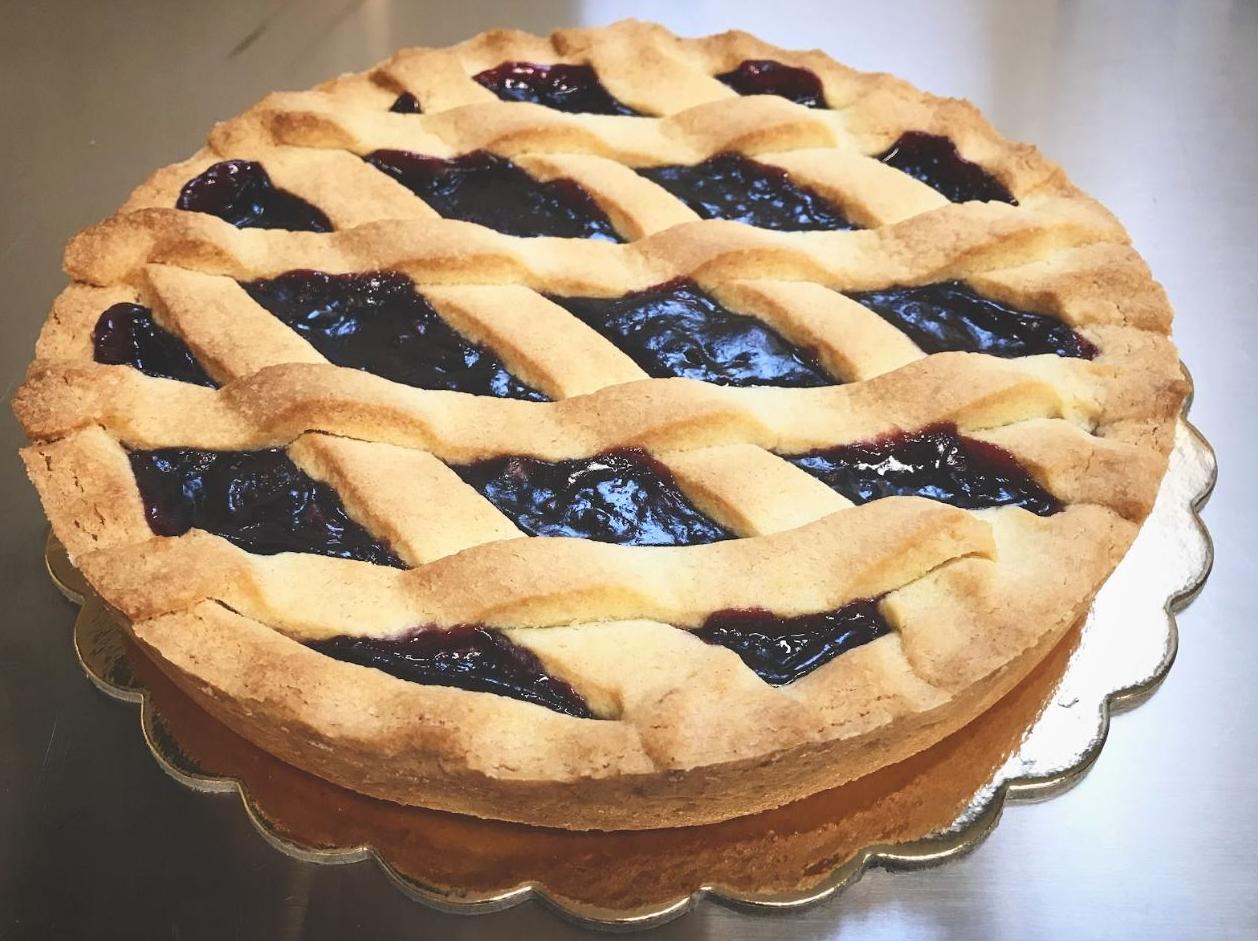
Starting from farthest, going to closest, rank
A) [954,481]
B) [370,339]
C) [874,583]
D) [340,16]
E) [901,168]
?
[340,16]
[901,168]
[370,339]
[954,481]
[874,583]

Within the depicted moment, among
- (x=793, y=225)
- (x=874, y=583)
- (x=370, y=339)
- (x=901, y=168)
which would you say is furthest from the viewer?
(x=901, y=168)

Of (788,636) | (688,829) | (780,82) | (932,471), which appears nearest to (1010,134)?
(780,82)

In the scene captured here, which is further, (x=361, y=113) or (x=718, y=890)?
(x=361, y=113)

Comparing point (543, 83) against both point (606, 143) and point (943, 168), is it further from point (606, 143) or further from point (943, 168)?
point (943, 168)

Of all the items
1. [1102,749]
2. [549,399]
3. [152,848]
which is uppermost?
[549,399]

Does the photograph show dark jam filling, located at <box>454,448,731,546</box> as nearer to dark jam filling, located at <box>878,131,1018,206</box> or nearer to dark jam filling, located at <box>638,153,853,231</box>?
dark jam filling, located at <box>638,153,853,231</box>

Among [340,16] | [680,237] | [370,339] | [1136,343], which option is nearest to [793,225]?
[680,237]

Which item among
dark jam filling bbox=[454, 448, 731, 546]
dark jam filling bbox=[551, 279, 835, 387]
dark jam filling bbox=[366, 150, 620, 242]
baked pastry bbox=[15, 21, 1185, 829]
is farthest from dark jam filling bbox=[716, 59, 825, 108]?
dark jam filling bbox=[454, 448, 731, 546]

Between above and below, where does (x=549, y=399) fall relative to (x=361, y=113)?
below

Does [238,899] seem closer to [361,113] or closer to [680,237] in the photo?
[680,237]
